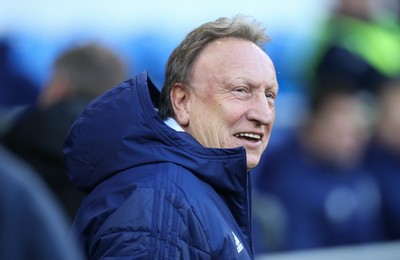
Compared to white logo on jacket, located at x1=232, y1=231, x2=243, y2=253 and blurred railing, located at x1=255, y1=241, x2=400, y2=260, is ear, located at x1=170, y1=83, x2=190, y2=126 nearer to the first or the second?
white logo on jacket, located at x1=232, y1=231, x2=243, y2=253

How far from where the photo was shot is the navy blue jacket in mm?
2637

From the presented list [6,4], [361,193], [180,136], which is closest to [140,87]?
[180,136]

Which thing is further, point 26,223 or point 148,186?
point 148,186

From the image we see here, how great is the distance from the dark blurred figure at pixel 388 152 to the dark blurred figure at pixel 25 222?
496 cm

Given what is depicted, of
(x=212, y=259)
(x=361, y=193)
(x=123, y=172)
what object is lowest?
(x=361, y=193)

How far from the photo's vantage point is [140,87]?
294 centimetres

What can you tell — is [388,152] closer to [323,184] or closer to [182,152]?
[323,184]

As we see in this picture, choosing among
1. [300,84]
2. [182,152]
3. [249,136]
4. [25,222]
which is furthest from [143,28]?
[25,222]

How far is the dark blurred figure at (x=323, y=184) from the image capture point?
613 centimetres

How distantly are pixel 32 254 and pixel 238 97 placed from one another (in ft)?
5.01

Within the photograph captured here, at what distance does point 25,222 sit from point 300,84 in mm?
5219

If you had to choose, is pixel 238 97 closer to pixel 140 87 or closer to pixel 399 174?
pixel 140 87

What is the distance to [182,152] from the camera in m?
2.83

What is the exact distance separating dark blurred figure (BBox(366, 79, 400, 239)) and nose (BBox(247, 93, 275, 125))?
3466mm
